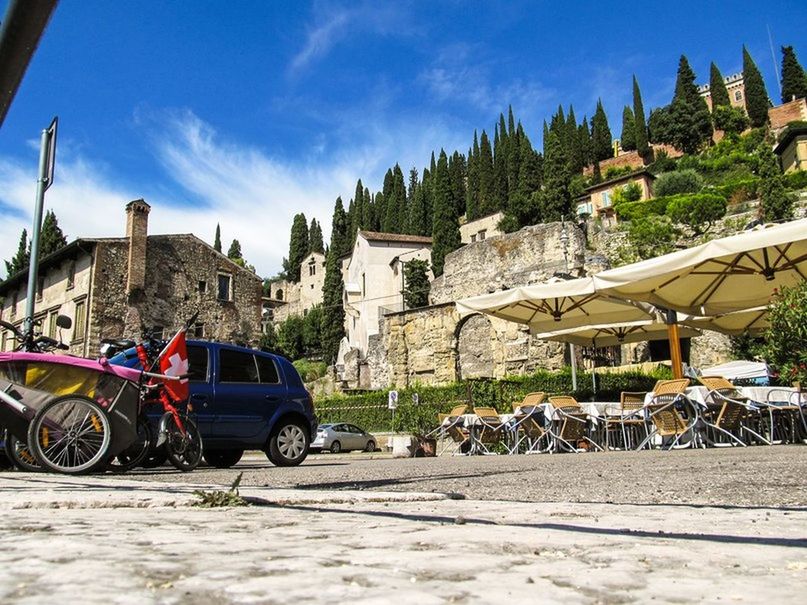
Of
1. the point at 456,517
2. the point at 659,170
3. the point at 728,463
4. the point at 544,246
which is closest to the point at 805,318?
the point at 728,463

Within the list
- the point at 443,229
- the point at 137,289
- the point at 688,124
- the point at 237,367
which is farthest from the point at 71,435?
the point at 688,124

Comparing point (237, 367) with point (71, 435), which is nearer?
point (71, 435)

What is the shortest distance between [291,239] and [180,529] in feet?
270

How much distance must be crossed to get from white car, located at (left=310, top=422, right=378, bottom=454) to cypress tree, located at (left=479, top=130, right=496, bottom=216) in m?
43.2

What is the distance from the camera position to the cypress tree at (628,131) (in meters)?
73.9

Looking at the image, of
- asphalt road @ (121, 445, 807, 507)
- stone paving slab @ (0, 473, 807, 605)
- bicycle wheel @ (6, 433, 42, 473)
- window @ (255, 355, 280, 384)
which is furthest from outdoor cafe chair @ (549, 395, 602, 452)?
stone paving slab @ (0, 473, 807, 605)

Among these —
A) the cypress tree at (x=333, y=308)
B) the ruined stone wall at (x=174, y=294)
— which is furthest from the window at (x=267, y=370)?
the cypress tree at (x=333, y=308)

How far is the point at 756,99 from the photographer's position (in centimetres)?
6800

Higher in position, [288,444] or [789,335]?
[789,335]

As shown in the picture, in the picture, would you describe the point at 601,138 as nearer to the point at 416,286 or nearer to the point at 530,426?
the point at 416,286

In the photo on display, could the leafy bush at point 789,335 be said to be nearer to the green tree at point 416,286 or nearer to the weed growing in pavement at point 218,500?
the weed growing in pavement at point 218,500

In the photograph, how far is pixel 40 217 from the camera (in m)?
10.2

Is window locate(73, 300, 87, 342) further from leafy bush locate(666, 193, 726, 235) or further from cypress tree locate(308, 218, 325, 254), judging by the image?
cypress tree locate(308, 218, 325, 254)

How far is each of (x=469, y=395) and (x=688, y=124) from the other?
5902 centimetres
